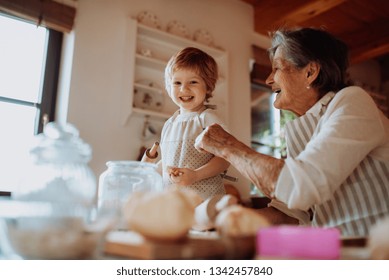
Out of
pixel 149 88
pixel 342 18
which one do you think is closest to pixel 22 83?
pixel 149 88

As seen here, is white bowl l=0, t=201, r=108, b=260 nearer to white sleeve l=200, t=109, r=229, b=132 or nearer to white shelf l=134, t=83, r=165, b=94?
white sleeve l=200, t=109, r=229, b=132

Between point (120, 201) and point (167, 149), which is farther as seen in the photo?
point (167, 149)

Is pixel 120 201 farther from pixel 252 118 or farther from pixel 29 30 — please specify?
pixel 252 118

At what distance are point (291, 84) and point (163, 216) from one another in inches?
37.7

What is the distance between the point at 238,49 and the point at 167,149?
2.40 metres

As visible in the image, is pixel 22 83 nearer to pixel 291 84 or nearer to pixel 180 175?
pixel 180 175

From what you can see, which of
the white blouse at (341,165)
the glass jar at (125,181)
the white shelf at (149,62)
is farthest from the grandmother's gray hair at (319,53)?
the white shelf at (149,62)

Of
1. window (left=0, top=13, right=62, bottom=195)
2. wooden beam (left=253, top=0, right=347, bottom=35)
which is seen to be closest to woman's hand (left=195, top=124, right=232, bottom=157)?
window (left=0, top=13, right=62, bottom=195)

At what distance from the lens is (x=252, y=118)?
12.4 ft

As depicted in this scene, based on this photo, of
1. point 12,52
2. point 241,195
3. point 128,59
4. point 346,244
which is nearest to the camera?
point 346,244

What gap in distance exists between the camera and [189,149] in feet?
4.74

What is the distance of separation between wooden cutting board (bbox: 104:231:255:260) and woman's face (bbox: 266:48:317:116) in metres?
0.89

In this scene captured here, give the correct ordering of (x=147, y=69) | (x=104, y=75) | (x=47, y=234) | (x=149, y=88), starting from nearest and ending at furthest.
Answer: (x=47, y=234), (x=104, y=75), (x=149, y=88), (x=147, y=69)
